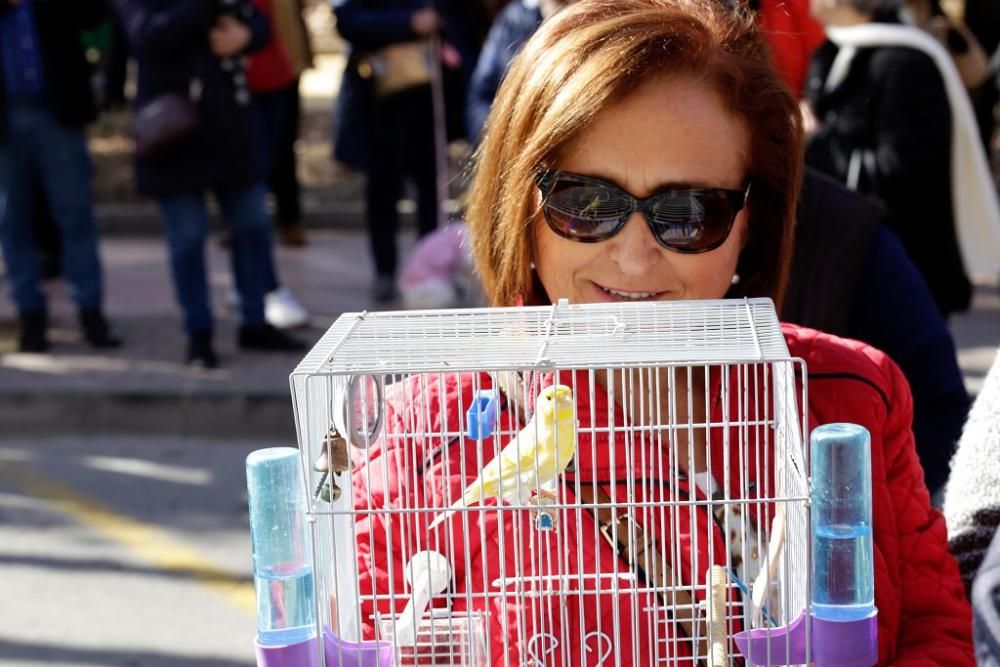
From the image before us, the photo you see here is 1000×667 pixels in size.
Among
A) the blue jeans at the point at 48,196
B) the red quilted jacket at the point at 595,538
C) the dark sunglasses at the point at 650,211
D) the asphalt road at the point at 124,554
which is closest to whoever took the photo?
the red quilted jacket at the point at 595,538

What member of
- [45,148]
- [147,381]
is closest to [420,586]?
[147,381]

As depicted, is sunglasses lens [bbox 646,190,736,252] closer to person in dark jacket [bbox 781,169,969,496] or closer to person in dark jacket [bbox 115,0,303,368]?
person in dark jacket [bbox 781,169,969,496]

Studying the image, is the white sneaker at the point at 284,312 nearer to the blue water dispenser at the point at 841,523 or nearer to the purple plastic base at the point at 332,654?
the purple plastic base at the point at 332,654

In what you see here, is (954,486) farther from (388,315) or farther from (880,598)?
(388,315)

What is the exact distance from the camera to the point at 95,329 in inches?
270

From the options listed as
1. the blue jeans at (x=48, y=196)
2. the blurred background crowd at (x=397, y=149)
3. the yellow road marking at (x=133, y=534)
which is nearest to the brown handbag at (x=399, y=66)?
the blurred background crowd at (x=397, y=149)

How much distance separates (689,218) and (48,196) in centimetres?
530

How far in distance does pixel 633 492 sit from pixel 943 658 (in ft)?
1.32

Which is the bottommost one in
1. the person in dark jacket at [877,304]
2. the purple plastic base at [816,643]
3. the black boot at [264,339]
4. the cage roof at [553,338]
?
the black boot at [264,339]

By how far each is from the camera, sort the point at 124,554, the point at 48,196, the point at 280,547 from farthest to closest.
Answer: the point at 48,196 → the point at 124,554 → the point at 280,547

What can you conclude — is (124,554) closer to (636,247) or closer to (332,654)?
(636,247)

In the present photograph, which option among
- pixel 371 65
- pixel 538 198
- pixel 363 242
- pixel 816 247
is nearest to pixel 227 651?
pixel 816 247

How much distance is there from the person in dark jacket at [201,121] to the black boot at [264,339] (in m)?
0.29

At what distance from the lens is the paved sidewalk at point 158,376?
6184mm
